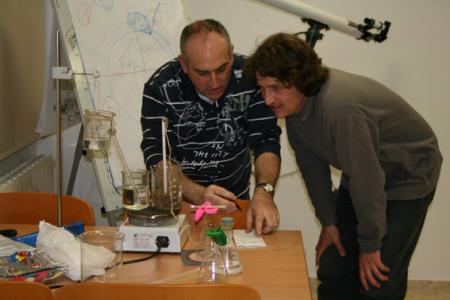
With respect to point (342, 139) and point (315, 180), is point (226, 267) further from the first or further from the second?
point (315, 180)

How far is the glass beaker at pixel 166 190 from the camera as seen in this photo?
65.3 inches

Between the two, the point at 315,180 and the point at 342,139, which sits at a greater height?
the point at 342,139

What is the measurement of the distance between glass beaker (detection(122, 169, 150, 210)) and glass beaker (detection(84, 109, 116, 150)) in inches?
6.5

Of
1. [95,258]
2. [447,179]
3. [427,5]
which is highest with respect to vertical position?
[427,5]

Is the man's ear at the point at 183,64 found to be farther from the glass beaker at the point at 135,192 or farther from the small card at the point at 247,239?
the small card at the point at 247,239

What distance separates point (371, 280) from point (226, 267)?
62cm

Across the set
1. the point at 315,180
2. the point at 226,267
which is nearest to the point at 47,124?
the point at 315,180

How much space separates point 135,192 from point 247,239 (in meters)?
0.40

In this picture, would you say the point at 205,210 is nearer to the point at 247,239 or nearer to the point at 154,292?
the point at 247,239

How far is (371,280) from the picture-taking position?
1.81m

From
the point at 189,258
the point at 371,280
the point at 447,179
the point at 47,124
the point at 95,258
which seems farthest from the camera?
the point at 447,179

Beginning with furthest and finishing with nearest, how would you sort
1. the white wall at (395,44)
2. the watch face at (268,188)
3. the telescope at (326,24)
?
the white wall at (395,44), the telescope at (326,24), the watch face at (268,188)

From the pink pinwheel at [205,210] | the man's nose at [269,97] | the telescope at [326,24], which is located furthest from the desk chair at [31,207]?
the telescope at [326,24]

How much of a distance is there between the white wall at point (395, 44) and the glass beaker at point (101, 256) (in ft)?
6.08
